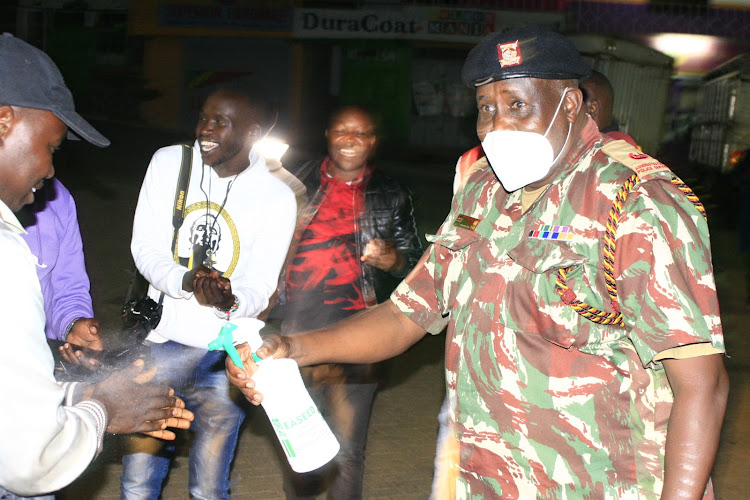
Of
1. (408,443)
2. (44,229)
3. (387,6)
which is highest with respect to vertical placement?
(387,6)

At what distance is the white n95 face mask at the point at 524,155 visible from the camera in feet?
7.53

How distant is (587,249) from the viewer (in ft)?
6.72

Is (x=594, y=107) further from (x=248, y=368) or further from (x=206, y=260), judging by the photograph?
(x=248, y=368)

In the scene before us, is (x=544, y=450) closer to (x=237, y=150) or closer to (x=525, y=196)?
(x=525, y=196)

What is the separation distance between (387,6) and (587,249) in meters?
22.1

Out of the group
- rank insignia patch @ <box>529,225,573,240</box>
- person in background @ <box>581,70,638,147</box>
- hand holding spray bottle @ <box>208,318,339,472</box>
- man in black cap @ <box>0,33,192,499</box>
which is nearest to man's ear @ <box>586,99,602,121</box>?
person in background @ <box>581,70,638,147</box>

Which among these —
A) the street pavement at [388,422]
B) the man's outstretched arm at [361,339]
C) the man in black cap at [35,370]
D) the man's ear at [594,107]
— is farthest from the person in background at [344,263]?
the man in black cap at [35,370]

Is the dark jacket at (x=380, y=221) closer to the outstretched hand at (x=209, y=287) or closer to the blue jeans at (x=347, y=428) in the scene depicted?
the blue jeans at (x=347, y=428)

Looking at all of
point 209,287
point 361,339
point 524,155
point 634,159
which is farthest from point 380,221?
point 634,159

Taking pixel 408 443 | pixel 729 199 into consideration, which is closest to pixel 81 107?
pixel 729 199

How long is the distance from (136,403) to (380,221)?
6.61 feet

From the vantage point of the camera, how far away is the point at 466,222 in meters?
2.49

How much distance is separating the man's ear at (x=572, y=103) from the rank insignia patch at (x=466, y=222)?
1.37ft

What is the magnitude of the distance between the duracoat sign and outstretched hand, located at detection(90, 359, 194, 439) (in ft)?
71.0
